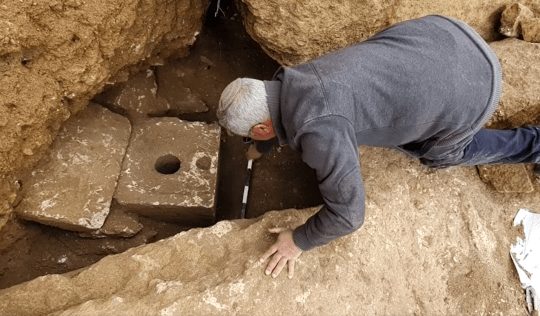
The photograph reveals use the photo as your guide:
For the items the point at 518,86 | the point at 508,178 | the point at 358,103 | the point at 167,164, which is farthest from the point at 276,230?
the point at 518,86

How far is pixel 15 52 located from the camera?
211cm

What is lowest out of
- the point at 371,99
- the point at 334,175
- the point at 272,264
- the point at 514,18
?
the point at 272,264

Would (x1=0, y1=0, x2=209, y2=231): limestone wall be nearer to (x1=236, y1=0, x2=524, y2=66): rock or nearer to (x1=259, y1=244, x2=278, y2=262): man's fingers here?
(x1=236, y1=0, x2=524, y2=66): rock

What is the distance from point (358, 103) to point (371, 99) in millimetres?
72

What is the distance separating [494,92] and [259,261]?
142 centimetres

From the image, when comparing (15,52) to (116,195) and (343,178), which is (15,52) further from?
(343,178)

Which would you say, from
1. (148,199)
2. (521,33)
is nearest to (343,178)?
(148,199)

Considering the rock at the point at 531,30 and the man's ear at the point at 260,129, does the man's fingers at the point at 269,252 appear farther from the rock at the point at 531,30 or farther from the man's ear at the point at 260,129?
the rock at the point at 531,30

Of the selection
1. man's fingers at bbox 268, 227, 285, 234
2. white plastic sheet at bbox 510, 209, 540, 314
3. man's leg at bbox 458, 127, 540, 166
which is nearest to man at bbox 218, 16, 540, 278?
man's fingers at bbox 268, 227, 285, 234

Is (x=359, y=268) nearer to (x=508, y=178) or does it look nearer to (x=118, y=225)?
(x=508, y=178)

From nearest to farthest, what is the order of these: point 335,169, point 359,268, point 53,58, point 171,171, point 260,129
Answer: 1. point 335,169
2. point 260,129
3. point 359,268
4. point 53,58
5. point 171,171

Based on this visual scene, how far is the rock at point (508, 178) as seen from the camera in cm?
254

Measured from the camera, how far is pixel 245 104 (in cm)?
184

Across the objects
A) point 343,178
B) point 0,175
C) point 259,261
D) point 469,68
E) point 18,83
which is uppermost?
point 469,68
